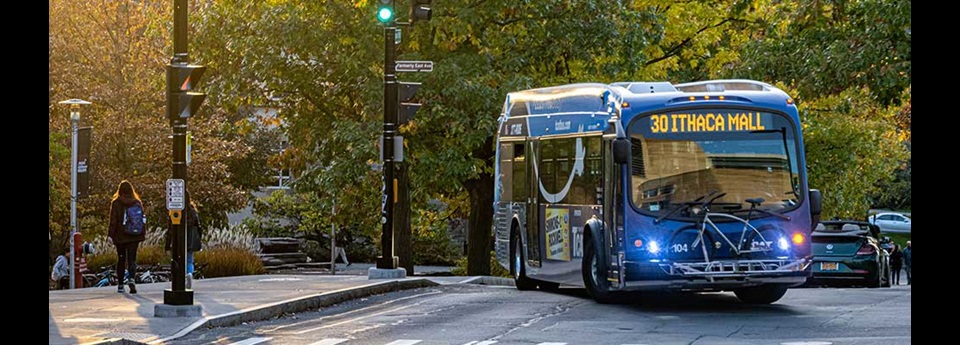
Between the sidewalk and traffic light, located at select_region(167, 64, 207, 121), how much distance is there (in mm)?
2223

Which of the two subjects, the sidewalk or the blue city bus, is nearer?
the sidewalk

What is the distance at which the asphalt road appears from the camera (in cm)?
1482

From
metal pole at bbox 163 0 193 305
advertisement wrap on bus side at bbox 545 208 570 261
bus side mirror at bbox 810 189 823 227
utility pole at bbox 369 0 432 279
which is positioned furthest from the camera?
utility pole at bbox 369 0 432 279

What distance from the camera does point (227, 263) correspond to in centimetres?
2917

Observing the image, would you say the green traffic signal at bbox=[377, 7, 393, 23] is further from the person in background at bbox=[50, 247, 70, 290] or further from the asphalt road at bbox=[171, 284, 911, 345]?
the person in background at bbox=[50, 247, 70, 290]

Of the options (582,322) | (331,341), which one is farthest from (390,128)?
(331,341)

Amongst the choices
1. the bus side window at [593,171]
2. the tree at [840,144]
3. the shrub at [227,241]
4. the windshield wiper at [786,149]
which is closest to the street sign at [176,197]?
the bus side window at [593,171]

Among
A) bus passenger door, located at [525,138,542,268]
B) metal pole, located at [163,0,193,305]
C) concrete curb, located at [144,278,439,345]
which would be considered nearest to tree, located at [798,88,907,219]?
bus passenger door, located at [525,138,542,268]

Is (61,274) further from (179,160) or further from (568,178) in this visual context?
(179,160)

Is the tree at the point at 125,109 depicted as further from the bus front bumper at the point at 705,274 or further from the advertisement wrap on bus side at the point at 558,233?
the bus front bumper at the point at 705,274

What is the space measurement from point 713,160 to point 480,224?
58.7ft
